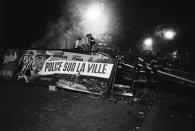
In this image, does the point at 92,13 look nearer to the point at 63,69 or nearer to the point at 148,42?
the point at 148,42

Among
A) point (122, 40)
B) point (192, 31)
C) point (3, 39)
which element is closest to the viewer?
point (3, 39)

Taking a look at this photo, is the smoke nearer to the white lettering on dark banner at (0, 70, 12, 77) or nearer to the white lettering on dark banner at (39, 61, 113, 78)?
the white lettering on dark banner at (0, 70, 12, 77)

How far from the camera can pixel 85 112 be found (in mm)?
6230

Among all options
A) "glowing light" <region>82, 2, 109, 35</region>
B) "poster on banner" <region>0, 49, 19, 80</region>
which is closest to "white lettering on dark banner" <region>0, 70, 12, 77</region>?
"poster on banner" <region>0, 49, 19, 80</region>

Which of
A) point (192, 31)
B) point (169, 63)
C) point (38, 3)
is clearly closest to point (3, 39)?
point (38, 3)

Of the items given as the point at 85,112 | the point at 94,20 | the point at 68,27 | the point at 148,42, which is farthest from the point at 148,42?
the point at 85,112

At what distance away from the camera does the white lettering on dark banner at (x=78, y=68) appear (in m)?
7.93

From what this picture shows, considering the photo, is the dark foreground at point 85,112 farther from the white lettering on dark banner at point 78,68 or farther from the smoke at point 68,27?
the smoke at point 68,27

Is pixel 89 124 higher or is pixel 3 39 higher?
pixel 3 39

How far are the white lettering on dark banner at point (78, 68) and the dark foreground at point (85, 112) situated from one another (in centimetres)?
93

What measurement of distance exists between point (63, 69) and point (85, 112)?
3.02 meters

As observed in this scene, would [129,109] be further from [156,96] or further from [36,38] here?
[36,38]

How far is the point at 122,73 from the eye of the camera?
34.8 ft

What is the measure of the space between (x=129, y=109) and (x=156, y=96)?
2500 millimetres
